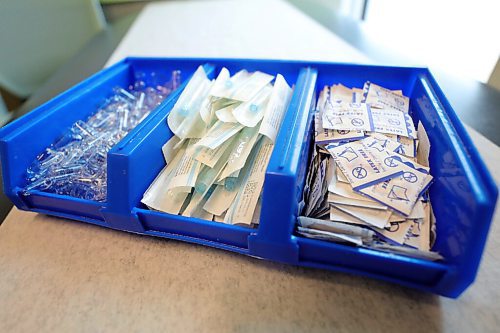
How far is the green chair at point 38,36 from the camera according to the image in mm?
1162

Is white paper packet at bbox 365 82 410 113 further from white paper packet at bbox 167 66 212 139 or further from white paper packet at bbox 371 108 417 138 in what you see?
white paper packet at bbox 167 66 212 139

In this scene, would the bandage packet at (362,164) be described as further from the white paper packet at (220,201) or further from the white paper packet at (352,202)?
the white paper packet at (220,201)

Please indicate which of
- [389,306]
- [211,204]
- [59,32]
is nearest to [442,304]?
[389,306]

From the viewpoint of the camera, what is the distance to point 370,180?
512 millimetres

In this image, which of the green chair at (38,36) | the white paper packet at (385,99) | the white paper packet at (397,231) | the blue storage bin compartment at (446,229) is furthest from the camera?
the green chair at (38,36)

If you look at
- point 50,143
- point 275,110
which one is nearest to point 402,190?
point 275,110

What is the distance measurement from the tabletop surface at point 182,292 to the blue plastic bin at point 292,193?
0.03 metres

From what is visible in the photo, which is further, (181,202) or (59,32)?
(59,32)

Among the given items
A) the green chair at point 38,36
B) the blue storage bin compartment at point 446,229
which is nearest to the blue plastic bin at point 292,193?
the blue storage bin compartment at point 446,229

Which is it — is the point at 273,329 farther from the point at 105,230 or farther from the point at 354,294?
the point at 105,230

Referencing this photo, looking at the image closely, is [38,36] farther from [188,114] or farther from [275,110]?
[275,110]

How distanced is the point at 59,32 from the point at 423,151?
5.23 feet

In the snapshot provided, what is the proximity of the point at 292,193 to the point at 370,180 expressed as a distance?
6.7 inches

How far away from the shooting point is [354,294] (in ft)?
1.51
